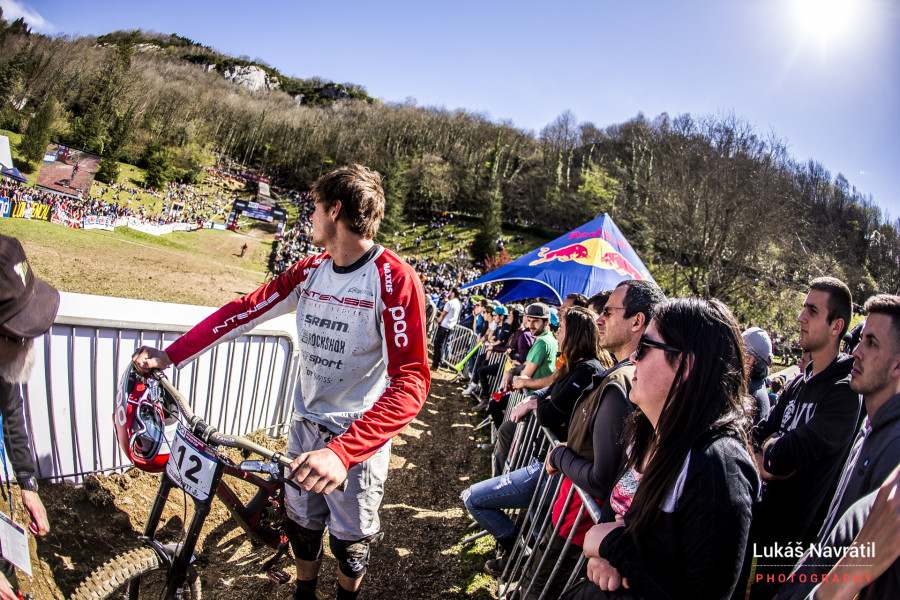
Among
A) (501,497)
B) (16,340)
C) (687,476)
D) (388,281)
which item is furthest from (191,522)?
(687,476)

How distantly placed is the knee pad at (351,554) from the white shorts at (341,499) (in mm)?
34

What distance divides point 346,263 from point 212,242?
4362cm

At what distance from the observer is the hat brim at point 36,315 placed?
1.28 metres

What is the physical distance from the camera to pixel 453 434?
6.96 meters

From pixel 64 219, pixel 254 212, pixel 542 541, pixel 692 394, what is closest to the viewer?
pixel 692 394

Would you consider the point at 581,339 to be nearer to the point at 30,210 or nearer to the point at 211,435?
the point at 211,435

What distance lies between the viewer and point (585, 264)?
8570 millimetres

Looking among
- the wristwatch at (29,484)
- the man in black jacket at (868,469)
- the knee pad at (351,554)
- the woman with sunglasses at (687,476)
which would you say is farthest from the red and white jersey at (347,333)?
the man in black jacket at (868,469)

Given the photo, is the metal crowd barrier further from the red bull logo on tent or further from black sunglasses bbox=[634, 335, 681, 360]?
the red bull logo on tent

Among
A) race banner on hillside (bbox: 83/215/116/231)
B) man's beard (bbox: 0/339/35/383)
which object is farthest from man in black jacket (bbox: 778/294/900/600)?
race banner on hillside (bbox: 83/215/116/231)

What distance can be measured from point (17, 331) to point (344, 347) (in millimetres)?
1243

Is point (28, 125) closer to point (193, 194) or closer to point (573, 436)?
point (573, 436)

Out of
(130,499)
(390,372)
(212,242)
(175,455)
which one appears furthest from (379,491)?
(212,242)

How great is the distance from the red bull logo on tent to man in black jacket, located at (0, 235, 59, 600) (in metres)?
8.21
